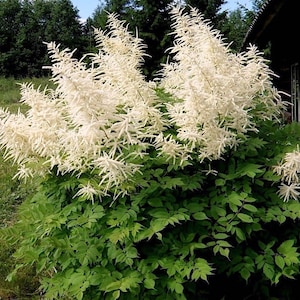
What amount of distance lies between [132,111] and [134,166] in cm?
24

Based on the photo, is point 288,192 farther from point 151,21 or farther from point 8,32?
point 8,32

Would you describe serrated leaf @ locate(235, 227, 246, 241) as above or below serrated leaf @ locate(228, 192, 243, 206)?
below

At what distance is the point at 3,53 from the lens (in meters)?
17.6

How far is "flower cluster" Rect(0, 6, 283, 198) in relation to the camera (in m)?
1.83

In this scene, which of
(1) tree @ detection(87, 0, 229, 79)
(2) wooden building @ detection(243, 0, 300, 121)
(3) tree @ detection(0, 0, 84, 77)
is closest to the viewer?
(2) wooden building @ detection(243, 0, 300, 121)

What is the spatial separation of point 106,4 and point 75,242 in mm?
14164

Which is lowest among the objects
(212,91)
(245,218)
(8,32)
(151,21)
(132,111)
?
(8,32)

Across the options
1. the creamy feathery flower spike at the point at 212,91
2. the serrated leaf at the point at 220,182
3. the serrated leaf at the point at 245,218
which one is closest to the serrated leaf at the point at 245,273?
the serrated leaf at the point at 245,218

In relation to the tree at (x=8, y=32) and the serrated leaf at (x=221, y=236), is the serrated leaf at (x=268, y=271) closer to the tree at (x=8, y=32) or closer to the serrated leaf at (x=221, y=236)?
the serrated leaf at (x=221, y=236)

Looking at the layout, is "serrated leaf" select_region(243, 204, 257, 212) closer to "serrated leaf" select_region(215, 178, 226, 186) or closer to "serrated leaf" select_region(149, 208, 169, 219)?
"serrated leaf" select_region(215, 178, 226, 186)

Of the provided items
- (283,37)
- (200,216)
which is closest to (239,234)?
(200,216)

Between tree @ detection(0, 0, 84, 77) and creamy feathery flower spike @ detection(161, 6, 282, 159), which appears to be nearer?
creamy feathery flower spike @ detection(161, 6, 282, 159)

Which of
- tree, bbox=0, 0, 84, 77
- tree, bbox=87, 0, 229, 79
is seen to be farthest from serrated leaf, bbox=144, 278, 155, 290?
tree, bbox=0, 0, 84, 77

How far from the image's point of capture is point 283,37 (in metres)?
7.30
